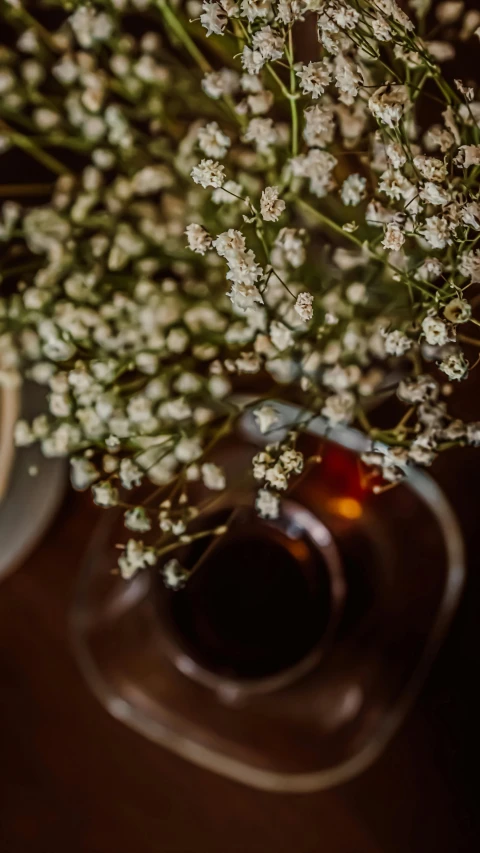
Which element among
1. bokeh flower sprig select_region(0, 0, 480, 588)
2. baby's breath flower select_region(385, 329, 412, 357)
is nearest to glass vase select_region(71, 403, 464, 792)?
bokeh flower sprig select_region(0, 0, 480, 588)

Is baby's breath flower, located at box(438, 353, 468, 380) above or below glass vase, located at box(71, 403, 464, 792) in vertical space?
above

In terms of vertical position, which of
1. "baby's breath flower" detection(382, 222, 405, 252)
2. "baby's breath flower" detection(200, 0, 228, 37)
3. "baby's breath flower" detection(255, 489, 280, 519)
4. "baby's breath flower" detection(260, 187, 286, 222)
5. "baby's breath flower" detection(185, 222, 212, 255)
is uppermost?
"baby's breath flower" detection(200, 0, 228, 37)

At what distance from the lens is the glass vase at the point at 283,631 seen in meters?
0.67

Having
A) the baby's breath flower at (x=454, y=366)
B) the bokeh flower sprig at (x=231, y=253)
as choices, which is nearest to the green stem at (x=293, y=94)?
the bokeh flower sprig at (x=231, y=253)

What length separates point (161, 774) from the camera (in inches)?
27.6

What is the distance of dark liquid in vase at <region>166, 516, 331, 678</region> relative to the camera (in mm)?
682

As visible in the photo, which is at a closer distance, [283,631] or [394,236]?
[394,236]

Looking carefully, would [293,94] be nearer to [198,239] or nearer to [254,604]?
[198,239]

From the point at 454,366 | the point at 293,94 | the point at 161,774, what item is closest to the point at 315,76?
the point at 293,94

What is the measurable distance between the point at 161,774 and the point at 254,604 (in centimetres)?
16

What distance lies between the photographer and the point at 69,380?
45cm

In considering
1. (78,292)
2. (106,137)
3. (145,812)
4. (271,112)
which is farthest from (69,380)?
(145,812)

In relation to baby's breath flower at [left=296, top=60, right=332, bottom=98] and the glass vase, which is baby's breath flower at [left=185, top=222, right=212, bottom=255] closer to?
baby's breath flower at [left=296, top=60, right=332, bottom=98]

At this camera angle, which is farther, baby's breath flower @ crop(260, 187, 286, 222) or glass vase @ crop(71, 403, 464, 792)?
glass vase @ crop(71, 403, 464, 792)
